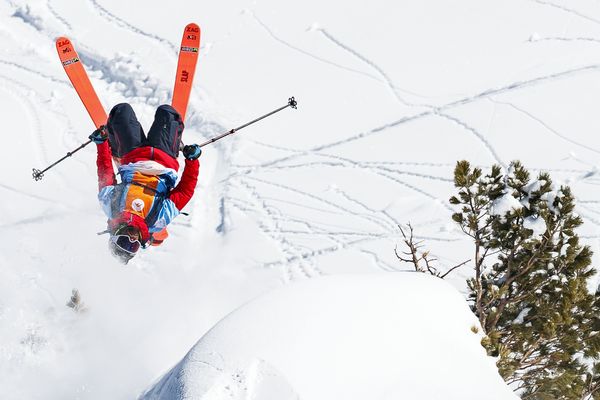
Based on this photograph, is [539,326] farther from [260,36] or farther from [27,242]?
[260,36]

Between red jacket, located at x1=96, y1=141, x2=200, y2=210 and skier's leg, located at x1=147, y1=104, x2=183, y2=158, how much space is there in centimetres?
12

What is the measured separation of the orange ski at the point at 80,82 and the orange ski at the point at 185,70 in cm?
108

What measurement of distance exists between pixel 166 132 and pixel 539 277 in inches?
180

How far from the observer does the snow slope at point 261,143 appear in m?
14.8

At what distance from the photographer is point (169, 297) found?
52.4 ft

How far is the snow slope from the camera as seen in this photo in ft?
48.5

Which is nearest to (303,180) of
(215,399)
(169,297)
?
(169,297)

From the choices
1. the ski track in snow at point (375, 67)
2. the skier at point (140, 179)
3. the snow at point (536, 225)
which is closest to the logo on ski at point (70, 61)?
the skier at point (140, 179)

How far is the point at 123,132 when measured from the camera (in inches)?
332

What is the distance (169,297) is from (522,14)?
16.0 meters

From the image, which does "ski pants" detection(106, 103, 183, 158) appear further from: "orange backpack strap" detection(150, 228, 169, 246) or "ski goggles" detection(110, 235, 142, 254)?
"ski goggles" detection(110, 235, 142, 254)

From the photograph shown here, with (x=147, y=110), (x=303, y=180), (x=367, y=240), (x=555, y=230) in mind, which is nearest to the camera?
(x=555, y=230)

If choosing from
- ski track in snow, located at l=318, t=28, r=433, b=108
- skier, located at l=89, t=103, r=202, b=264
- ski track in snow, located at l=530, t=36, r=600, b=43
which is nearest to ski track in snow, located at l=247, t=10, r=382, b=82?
ski track in snow, located at l=318, t=28, r=433, b=108

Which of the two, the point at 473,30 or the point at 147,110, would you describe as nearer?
the point at 147,110
